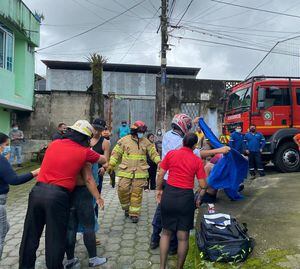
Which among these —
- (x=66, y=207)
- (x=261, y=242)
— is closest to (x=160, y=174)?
(x=66, y=207)

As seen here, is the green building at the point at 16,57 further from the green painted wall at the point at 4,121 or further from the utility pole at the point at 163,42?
the utility pole at the point at 163,42

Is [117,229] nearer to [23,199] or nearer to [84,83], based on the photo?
[23,199]

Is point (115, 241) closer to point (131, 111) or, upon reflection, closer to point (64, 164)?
point (64, 164)

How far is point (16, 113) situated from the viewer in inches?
625

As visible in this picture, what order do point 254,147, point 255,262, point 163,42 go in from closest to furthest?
point 255,262
point 254,147
point 163,42

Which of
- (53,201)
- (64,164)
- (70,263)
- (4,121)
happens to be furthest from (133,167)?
(4,121)

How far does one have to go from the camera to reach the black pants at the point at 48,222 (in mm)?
3768

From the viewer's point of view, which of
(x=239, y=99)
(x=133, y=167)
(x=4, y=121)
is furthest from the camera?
(x=4, y=121)

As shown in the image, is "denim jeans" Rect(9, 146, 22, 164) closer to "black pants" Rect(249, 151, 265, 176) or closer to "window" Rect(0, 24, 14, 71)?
"window" Rect(0, 24, 14, 71)

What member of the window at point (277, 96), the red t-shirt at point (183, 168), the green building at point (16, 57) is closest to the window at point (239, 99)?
the window at point (277, 96)

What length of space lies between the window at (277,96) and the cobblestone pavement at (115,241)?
515 cm

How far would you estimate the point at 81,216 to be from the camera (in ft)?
14.3

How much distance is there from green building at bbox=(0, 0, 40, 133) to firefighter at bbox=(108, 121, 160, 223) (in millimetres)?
7589

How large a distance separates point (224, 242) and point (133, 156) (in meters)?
2.58
